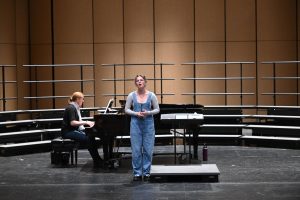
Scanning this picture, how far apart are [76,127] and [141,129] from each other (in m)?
2.00

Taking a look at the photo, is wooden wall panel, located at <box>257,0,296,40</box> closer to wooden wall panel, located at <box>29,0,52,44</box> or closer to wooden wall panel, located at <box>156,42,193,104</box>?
wooden wall panel, located at <box>156,42,193,104</box>

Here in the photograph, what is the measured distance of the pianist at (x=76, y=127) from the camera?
1048 cm

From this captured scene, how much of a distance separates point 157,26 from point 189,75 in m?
1.41

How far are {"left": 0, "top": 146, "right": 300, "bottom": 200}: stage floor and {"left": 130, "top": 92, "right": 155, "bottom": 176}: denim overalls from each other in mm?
304

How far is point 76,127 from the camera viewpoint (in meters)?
10.9

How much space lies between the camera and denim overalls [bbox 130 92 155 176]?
917 centimetres

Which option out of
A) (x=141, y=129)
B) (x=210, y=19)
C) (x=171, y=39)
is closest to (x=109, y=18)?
(x=171, y=39)

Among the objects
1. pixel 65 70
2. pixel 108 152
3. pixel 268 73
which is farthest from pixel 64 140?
pixel 268 73

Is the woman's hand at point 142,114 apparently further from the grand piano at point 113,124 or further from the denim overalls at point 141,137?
the grand piano at point 113,124

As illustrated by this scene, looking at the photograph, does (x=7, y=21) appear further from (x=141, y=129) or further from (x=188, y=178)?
(x=188, y=178)

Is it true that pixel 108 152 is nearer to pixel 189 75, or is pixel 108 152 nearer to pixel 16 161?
pixel 16 161

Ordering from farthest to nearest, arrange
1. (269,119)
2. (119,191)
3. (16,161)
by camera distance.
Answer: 1. (269,119)
2. (16,161)
3. (119,191)

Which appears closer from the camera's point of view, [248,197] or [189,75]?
[248,197]

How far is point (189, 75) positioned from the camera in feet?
51.3
